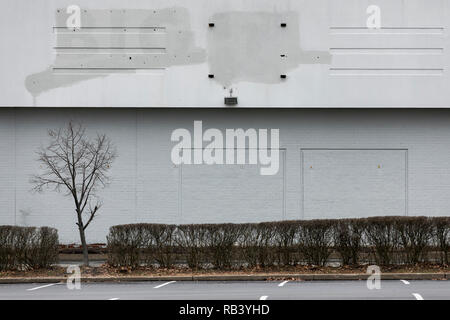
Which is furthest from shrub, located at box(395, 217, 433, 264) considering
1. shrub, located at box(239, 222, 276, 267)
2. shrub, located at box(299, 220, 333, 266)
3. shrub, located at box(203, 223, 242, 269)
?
shrub, located at box(203, 223, 242, 269)

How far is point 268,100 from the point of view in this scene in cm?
2875

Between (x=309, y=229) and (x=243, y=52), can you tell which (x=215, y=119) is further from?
(x=309, y=229)

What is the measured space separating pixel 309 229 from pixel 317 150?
8.53 meters

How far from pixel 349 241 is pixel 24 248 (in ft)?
28.9

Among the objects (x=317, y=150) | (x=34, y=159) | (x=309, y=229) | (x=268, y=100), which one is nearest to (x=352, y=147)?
(x=317, y=150)

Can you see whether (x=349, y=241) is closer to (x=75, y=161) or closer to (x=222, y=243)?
(x=222, y=243)

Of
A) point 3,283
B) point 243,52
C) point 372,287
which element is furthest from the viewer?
point 243,52

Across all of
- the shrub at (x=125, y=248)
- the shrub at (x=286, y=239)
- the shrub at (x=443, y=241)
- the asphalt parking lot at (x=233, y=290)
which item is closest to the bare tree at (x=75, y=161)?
the shrub at (x=125, y=248)

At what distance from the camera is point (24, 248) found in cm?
2198

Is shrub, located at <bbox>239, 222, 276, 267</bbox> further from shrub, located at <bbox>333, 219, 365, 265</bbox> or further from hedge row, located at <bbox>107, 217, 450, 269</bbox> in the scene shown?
shrub, located at <bbox>333, 219, 365, 265</bbox>

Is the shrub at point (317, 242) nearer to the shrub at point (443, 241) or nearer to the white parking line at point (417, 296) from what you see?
the shrub at point (443, 241)

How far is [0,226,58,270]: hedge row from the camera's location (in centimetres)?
2188

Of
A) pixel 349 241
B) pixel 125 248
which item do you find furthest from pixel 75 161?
pixel 349 241

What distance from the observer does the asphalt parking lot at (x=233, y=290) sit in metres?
15.8
